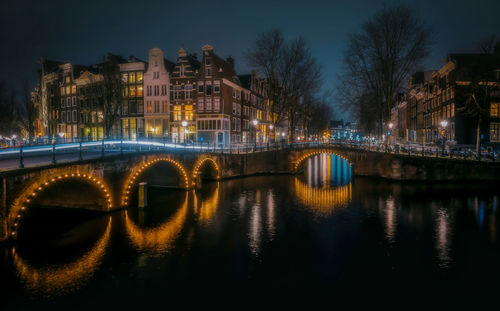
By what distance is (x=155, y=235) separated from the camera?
19547 mm

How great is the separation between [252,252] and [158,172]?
20.1m

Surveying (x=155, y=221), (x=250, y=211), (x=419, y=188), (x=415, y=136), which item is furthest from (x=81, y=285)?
(x=415, y=136)

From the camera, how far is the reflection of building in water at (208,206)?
2368 centimetres

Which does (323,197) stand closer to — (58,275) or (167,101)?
(58,275)

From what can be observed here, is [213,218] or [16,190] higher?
[16,190]

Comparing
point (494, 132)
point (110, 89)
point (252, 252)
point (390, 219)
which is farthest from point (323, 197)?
point (494, 132)

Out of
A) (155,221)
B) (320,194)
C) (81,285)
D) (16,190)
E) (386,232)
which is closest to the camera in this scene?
(81,285)

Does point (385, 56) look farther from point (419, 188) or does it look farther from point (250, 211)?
point (250, 211)

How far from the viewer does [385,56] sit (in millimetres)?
39031

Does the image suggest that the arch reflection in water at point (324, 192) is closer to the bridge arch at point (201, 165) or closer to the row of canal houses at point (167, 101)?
the bridge arch at point (201, 165)

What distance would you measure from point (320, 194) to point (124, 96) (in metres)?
39.3

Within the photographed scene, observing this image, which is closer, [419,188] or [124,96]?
[419,188]

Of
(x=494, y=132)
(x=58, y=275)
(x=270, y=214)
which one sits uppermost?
(x=494, y=132)

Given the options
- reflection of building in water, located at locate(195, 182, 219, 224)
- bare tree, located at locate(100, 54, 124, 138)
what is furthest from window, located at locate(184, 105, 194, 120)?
reflection of building in water, located at locate(195, 182, 219, 224)
